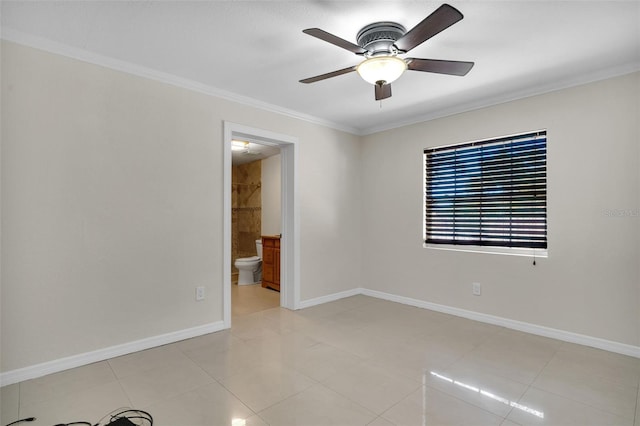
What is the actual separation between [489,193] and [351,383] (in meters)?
2.53

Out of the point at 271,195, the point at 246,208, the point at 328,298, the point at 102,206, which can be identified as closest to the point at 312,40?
the point at 102,206

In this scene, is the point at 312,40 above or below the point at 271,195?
above

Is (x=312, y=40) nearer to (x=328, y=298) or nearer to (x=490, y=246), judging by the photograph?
(x=490, y=246)

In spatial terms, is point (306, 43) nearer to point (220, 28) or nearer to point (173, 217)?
point (220, 28)

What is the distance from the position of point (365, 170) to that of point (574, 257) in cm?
267

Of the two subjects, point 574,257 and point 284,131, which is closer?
point 574,257

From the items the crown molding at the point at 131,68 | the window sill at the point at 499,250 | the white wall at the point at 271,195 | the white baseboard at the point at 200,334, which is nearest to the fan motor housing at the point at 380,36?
the crown molding at the point at 131,68

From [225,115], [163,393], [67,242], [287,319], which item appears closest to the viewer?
[163,393]

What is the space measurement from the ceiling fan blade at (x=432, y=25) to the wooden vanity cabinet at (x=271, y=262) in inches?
139

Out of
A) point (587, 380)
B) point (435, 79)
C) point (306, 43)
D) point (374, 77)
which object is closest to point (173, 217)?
point (306, 43)

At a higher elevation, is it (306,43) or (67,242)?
(306,43)

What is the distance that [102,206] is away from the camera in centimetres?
265

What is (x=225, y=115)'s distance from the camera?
3.39m

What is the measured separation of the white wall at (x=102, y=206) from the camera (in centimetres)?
231
